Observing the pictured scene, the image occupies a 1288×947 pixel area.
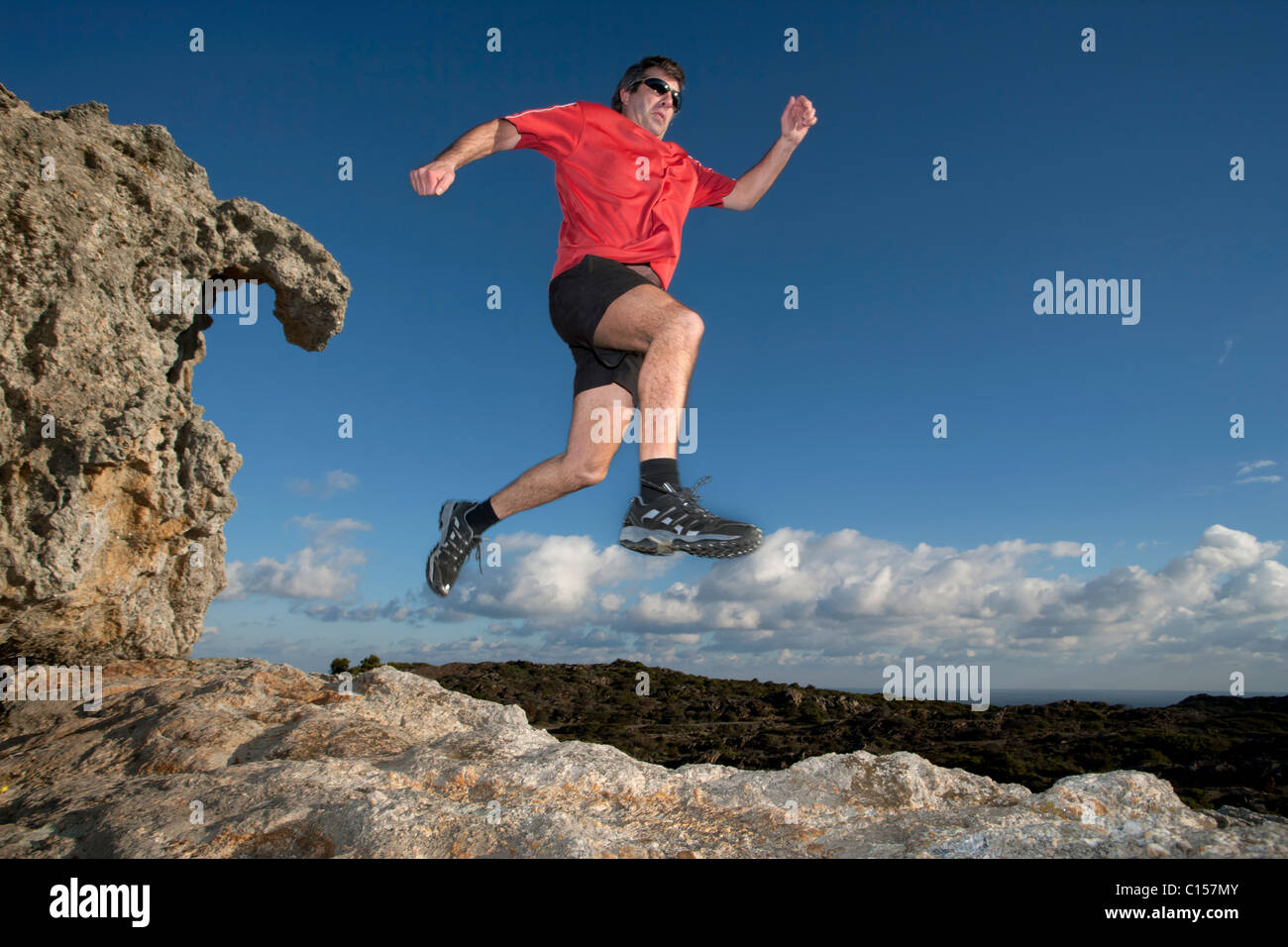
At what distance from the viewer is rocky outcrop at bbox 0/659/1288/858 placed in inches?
95.9

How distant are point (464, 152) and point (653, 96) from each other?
101 centimetres

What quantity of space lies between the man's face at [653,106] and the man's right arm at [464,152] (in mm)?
648

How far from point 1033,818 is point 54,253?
5872 millimetres

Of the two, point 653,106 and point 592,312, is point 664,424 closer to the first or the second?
point 592,312

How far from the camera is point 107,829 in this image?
2.55 metres

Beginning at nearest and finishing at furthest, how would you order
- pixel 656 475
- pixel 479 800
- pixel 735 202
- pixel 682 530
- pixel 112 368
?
pixel 479 800 → pixel 682 530 → pixel 656 475 → pixel 735 202 → pixel 112 368

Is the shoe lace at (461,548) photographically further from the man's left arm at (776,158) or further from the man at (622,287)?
the man's left arm at (776,158)

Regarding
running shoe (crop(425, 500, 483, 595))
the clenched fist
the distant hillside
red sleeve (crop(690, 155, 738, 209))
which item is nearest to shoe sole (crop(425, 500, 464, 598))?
running shoe (crop(425, 500, 483, 595))

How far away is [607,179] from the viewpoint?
354cm

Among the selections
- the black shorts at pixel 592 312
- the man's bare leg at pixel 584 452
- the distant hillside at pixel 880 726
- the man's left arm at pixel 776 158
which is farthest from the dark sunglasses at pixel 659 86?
the distant hillside at pixel 880 726

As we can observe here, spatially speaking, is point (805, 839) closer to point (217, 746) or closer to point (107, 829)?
point (107, 829)

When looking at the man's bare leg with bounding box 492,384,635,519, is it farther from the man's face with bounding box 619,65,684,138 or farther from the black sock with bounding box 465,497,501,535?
the man's face with bounding box 619,65,684,138

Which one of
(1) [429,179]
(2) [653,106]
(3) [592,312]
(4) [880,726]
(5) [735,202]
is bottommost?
(4) [880,726]

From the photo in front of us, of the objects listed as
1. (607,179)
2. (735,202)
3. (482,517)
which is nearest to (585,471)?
(482,517)
